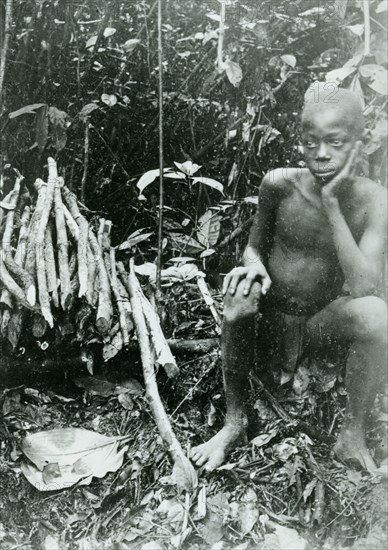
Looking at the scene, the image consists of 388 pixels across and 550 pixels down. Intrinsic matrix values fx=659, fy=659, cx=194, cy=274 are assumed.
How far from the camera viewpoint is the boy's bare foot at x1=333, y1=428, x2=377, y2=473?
215 cm

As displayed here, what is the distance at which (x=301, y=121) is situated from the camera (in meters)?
2.21

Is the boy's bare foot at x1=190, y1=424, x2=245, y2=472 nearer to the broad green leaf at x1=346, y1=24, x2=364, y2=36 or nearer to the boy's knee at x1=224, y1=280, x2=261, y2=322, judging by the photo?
the boy's knee at x1=224, y1=280, x2=261, y2=322

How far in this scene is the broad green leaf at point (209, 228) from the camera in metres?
2.61

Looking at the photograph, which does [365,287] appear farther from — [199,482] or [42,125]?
[42,125]

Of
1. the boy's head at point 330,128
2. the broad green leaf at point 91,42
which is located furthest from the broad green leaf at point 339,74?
the broad green leaf at point 91,42

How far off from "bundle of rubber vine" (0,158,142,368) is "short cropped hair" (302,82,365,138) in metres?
0.92

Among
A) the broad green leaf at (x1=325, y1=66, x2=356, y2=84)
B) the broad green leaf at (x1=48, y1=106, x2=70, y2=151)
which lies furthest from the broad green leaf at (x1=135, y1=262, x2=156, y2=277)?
the broad green leaf at (x1=325, y1=66, x2=356, y2=84)

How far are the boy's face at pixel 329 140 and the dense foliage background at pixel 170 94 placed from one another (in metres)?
0.19

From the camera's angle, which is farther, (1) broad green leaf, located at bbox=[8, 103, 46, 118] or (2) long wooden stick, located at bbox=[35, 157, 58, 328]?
(1) broad green leaf, located at bbox=[8, 103, 46, 118]

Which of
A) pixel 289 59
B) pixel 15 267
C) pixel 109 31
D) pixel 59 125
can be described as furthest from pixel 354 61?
pixel 15 267

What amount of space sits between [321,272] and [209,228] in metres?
0.54

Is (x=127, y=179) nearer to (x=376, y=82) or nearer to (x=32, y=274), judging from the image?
(x=32, y=274)

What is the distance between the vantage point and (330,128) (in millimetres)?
2127

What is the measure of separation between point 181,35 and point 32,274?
43.5 inches
